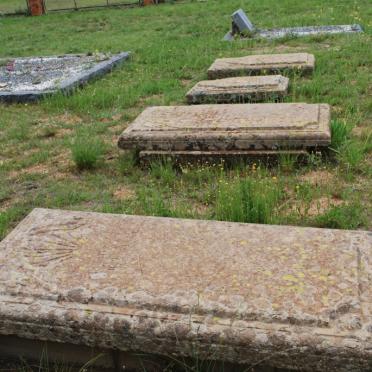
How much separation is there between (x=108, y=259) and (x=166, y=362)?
50 centimetres

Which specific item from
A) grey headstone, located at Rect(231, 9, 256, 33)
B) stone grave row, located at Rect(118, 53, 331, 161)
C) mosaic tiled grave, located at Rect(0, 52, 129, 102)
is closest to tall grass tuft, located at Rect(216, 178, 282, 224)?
stone grave row, located at Rect(118, 53, 331, 161)

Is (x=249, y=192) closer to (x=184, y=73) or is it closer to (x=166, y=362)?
(x=166, y=362)

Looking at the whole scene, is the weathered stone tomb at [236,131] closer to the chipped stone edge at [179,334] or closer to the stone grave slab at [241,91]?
the stone grave slab at [241,91]

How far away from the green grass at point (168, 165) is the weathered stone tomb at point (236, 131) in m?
0.13

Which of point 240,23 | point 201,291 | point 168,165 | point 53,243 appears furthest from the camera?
point 240,23

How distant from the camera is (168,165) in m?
3.72

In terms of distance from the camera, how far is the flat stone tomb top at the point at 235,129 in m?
3.60

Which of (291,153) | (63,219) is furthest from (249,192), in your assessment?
(63,219)

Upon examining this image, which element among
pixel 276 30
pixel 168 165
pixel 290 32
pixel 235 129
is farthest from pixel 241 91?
pixel 276 30

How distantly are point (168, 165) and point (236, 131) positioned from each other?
0.54 metres

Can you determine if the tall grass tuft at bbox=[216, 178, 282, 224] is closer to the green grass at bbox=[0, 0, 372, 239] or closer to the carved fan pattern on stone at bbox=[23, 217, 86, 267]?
the green grass at bbox=[0, 0, 372, 239]

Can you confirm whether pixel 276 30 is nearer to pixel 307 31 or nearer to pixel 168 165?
pixel 307 31

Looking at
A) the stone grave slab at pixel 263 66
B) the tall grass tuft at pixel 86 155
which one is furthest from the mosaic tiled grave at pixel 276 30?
the tall grass tuft at pixel 86 155

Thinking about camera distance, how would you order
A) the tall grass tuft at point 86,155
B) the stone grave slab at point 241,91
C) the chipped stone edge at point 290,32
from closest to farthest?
the tall grass tuft at point 86,155, the stone grave slab at point 241,91, the chipped stone edge at point 290,32
